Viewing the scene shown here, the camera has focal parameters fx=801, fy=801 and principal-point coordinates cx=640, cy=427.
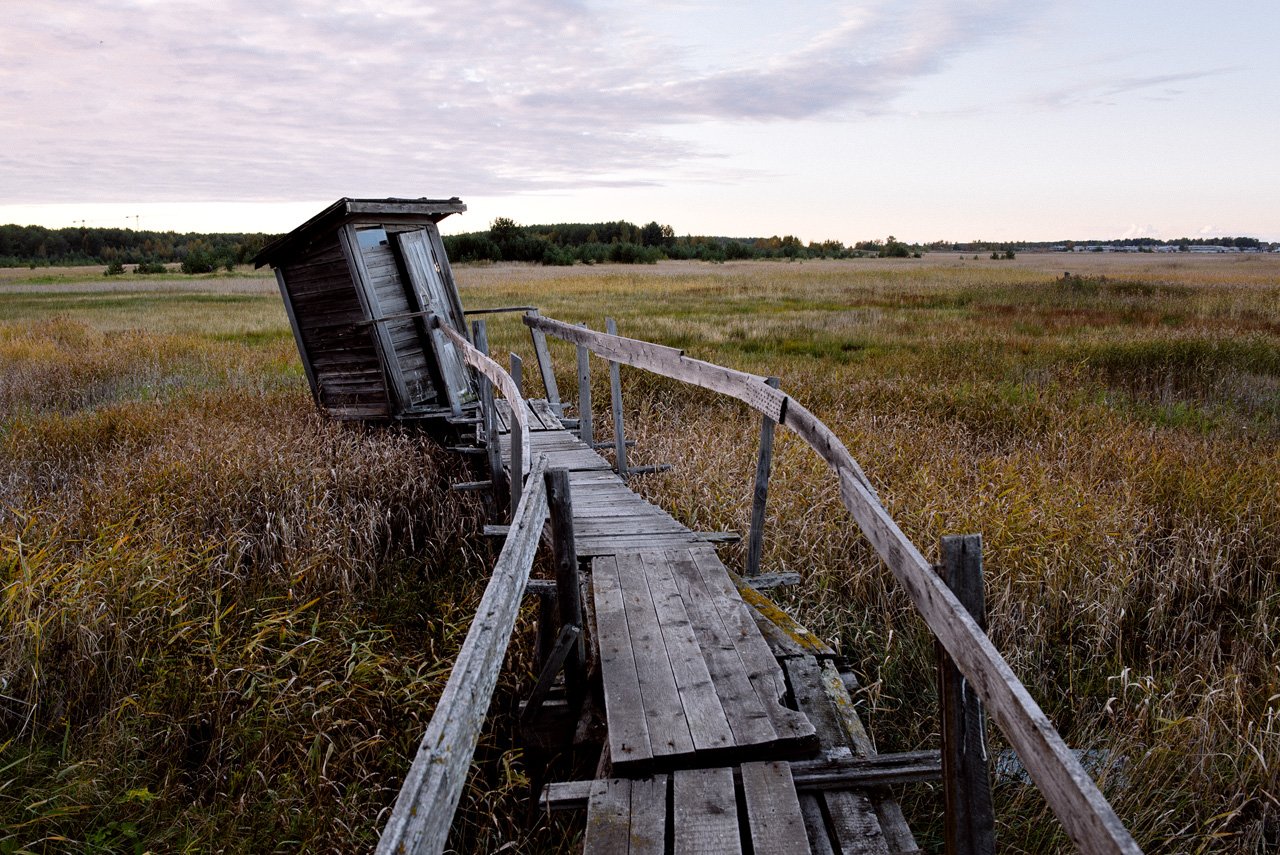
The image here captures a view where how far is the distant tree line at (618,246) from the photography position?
6159cm

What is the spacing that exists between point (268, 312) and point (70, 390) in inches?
518

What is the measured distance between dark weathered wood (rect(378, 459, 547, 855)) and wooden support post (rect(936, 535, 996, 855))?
1.14 metres

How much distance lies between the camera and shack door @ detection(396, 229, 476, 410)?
9570 mm

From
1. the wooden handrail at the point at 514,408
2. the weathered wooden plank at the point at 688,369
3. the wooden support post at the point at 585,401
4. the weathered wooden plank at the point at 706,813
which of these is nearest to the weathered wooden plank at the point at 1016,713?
the weathered wooden plank at the point at 706,813

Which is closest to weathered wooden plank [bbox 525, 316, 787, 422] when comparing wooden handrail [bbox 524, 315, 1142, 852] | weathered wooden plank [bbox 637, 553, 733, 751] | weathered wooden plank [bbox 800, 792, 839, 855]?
wooden handrail [bbox 524, 315, 1142, 852]

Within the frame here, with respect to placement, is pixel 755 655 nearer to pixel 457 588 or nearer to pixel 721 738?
pixel 721 738

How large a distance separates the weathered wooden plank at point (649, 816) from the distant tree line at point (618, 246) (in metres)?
59.6

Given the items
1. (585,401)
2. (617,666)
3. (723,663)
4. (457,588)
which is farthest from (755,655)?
(585,401)

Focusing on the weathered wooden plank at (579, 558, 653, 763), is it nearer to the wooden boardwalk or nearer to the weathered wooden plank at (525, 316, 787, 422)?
the wooden boardwalk

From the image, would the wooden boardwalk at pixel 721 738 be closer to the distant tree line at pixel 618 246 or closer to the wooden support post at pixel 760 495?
the wooden support post at pixel 760 495

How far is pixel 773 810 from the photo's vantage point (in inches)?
96.4

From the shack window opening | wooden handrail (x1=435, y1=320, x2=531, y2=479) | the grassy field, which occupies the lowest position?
the grassy field

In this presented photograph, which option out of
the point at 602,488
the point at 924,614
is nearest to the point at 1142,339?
the point at 602,488

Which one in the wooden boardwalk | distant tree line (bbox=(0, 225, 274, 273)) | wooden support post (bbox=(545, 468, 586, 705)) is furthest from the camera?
distant tree line (bbox=(0, 225, 274, 273))
